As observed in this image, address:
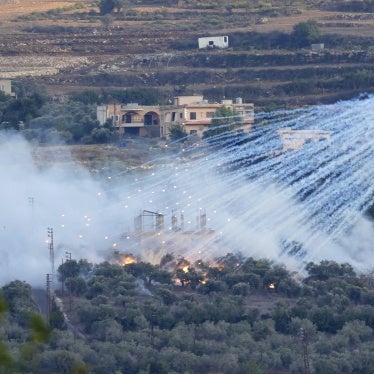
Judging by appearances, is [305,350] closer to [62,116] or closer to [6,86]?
[62,116]

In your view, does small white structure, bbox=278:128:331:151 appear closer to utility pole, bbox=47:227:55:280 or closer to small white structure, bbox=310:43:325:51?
utility pole, bbox=47:227:55:280

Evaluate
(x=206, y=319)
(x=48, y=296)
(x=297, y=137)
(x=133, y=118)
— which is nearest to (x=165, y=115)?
(x=133, y=118)

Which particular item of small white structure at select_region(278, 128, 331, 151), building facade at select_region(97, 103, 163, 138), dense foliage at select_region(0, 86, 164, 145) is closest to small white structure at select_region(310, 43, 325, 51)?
dense foliage at select_region(0, 86, 164, 145)

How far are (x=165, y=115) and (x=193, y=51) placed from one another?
11901 millimetres

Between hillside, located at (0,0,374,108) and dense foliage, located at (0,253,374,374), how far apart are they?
2047 centimetres

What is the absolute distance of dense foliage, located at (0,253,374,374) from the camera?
3756 centimetres

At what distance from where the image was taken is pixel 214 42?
79.2m

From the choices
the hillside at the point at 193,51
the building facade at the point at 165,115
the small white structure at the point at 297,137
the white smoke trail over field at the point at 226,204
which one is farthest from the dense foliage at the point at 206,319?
the hillside at the point at 193,51

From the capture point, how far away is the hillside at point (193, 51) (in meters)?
71.9

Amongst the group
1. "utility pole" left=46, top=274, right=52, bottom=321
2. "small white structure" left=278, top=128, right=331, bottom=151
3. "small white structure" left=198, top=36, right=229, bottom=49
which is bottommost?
"utility pole" left=46, top=274, right=52, bottom=321

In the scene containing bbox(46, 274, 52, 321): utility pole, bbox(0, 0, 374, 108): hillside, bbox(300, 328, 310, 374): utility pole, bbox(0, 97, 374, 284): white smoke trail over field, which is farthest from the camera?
bbox(0, 0, 374, 108): hillside

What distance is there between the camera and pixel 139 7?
298 feet

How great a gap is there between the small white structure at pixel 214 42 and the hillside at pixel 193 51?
0.34m

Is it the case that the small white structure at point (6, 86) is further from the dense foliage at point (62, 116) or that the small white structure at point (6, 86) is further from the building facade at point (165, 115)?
the building facade at point (165, 115)
